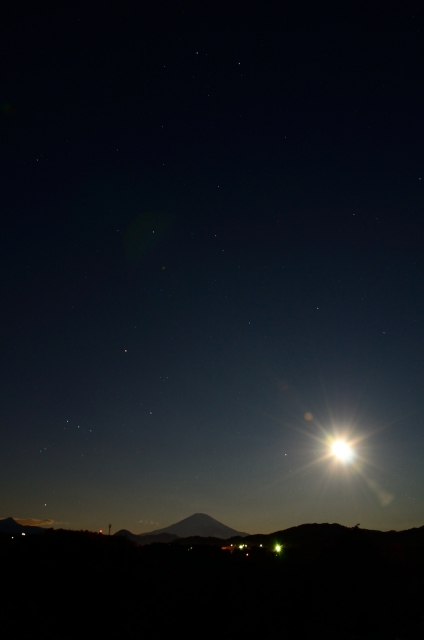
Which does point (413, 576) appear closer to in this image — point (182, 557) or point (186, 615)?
point (182, 557)

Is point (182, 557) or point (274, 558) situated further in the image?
point (274, 558)

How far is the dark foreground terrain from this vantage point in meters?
19.3

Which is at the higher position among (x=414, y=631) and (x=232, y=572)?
(x=232, y=572)

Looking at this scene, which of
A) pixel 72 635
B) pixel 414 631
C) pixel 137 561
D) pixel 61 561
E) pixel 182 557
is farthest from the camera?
pixel 182 557

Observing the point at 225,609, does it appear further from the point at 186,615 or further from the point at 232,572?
the point at 232,572

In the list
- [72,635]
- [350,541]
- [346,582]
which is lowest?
[72,635]

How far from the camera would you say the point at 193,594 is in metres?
25.2

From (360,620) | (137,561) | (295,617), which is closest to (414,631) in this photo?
(360,620)

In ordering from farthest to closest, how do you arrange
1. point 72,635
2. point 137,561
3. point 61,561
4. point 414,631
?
point 137,561
point 61,561
point 414,631
point 72,635

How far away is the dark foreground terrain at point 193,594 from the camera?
760 inches

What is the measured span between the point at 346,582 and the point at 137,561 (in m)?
13.0

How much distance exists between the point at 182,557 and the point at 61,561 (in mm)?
13735

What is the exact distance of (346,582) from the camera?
29.7 metres

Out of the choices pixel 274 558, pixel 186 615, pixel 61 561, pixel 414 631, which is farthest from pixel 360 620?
pixel 274 558
